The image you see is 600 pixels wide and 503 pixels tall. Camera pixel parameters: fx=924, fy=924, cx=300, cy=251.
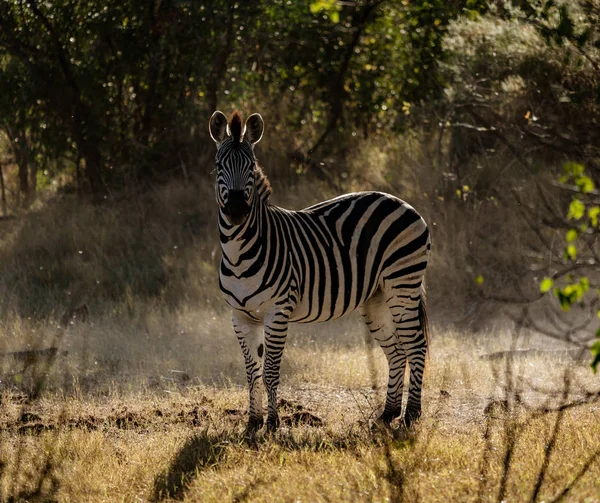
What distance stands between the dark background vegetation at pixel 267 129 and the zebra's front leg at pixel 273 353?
5320 millimetres

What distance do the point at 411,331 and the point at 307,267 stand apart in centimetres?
100

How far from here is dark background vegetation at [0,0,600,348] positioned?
42.9 ft

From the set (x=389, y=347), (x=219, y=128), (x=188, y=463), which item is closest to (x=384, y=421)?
(x=389, y=347)

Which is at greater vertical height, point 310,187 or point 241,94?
point 241,94

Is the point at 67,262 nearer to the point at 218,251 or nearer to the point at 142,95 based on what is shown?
the point at 218,251

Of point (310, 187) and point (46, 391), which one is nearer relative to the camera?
point (46, 391)

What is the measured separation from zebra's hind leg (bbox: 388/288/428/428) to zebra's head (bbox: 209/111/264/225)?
4.84ft

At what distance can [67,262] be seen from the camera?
14164 millimetres

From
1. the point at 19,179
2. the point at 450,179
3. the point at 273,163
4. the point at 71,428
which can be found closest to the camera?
the point at 71,428

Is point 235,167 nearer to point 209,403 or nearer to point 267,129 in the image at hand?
point 209,403

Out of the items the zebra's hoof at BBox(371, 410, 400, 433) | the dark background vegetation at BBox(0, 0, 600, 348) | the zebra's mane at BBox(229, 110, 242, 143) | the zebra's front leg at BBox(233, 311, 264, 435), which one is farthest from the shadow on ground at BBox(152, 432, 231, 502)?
the dark background vegetation at BBox(0, 0, 600, 348)

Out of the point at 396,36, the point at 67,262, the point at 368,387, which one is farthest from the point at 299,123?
A: the point at 368,387

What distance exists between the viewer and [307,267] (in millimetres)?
7250

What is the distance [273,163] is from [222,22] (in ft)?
8.84
